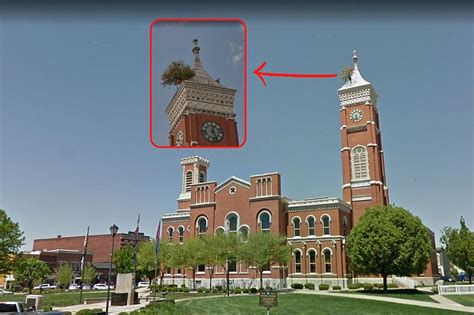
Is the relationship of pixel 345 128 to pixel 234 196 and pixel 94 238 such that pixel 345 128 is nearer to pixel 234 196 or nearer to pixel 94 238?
pixel 234 196

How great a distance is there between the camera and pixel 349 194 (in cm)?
5341

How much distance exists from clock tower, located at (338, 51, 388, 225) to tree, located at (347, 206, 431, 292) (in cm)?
1241

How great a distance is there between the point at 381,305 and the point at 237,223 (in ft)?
92.1

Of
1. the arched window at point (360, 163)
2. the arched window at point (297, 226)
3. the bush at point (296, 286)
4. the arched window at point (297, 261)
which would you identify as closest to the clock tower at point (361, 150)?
the arched window at point (360, 163)

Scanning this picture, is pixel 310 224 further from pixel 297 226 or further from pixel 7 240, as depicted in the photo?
pixel 7 240

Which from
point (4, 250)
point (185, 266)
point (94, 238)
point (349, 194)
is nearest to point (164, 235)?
point (185, 266)

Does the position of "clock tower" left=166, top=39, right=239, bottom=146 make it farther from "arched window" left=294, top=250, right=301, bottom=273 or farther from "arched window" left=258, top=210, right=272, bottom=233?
"arched window" left=294, top=250, right=301, bottom=273

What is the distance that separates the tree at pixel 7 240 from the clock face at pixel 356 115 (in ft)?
138

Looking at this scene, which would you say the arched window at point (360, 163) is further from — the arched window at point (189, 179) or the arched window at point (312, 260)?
the arched window at point (189, 179)

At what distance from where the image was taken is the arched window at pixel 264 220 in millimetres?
50903

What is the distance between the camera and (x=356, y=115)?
56.6 meters

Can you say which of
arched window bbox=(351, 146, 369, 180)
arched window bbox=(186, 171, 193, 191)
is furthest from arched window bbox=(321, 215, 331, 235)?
arched window bbox=(186, 171, 193, 191)

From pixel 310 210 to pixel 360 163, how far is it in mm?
10024

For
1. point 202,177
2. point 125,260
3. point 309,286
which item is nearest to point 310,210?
point 309,286
